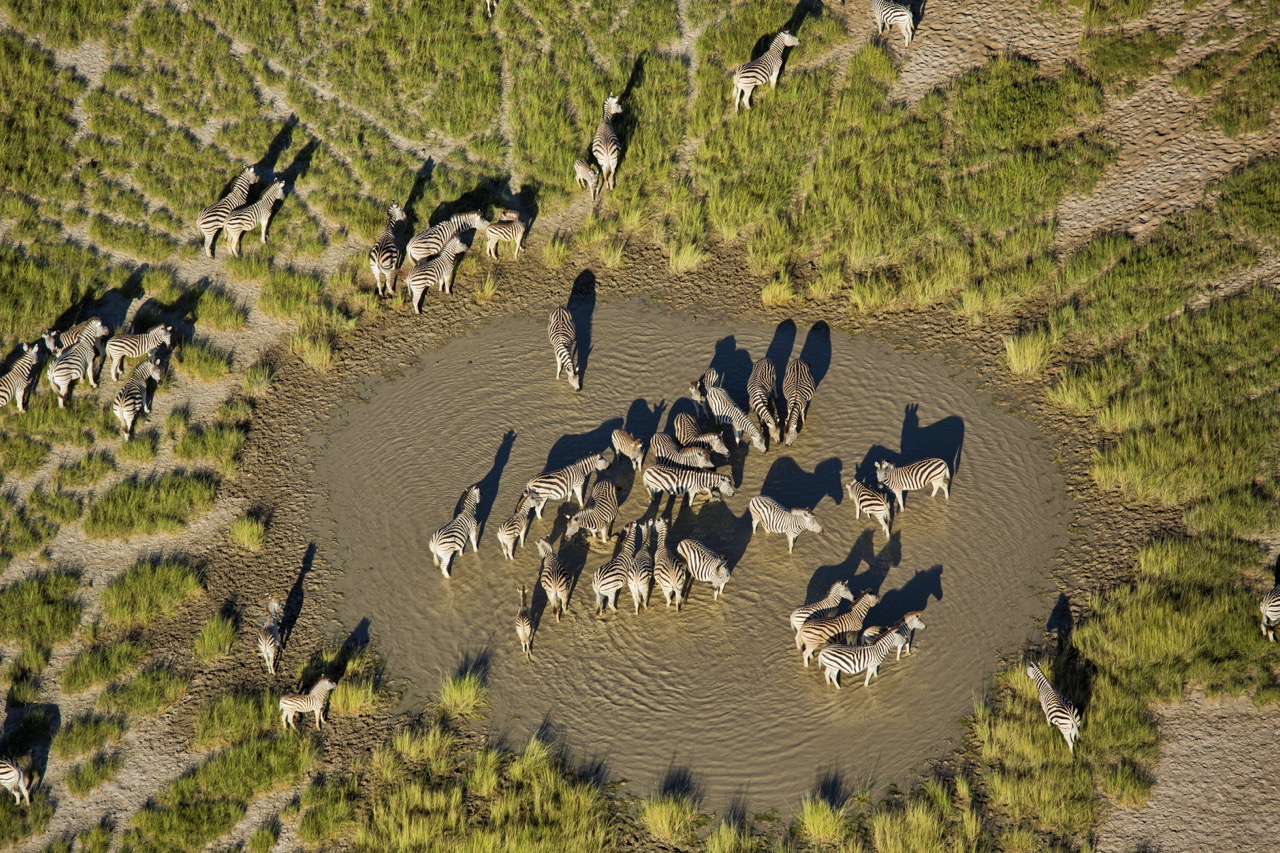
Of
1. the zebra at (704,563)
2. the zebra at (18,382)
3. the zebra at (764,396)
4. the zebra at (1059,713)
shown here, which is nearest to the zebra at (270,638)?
the zebra at (704,563)

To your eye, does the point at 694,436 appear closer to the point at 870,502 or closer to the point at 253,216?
the point at 870,502

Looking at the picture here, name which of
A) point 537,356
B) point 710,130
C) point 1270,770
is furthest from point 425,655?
point 710,130

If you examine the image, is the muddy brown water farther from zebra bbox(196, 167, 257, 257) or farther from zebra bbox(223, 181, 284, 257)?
zebra bbox(196, 167, 257, 257)

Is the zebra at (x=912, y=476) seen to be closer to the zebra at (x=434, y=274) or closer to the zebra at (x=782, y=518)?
the zebra at (x=782, y=518)

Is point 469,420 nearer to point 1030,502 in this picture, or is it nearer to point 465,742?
point 465,742

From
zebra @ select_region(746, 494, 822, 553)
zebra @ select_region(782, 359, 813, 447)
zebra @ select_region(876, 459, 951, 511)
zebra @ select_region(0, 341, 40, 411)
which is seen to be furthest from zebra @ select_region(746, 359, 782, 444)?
zebra @ select_region(0, 341, 40, 411)

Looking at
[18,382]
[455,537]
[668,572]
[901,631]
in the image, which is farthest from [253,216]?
[901,631]
